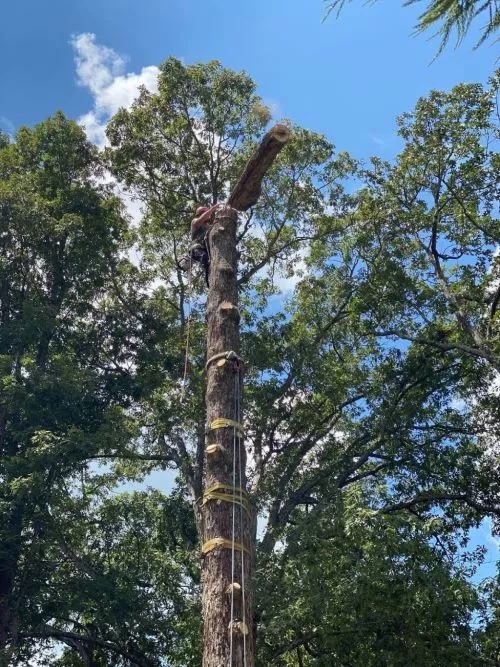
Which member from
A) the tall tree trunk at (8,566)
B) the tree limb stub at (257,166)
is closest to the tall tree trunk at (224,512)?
the tree limb stub at (257,166)

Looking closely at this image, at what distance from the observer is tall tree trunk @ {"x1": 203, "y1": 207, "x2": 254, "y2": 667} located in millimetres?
3529

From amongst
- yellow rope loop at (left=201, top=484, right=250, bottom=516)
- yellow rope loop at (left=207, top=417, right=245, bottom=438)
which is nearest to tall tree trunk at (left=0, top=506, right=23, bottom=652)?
yellow rope loop at (left=207, top=417, right=245, bottom=438)

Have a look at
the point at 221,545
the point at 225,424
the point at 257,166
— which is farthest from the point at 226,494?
the point at 257,166

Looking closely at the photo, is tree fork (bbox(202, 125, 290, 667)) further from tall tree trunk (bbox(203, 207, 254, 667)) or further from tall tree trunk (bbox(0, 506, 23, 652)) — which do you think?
tall tree trunk (bbox(0, 506, 23, 652))

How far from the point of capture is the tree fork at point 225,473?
11.7ft

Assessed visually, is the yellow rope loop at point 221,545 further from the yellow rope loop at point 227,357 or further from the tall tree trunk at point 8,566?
the tall tree trunk at point 8,566

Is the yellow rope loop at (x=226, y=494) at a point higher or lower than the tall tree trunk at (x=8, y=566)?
lower

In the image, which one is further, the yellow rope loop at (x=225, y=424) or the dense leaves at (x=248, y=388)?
the dense leaves at (x=248, y=388)

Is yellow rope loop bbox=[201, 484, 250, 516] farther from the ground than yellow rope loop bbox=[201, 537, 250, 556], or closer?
farther from the ground

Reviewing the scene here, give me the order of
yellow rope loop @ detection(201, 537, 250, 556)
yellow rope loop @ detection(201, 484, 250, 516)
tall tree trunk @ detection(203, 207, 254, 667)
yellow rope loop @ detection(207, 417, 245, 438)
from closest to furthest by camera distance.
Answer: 1. tall tree trunk @ detection(203, 207, 254, 667)
2. yellow rope loop @ detection(201, 537, 250, 556)
3. yellow rope loop @ detection(201, 484, 250, 516)
4. yellow rope loop @ detection(207, 417, 245, 438)

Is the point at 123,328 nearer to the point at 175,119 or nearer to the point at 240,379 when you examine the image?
the point at 175,119

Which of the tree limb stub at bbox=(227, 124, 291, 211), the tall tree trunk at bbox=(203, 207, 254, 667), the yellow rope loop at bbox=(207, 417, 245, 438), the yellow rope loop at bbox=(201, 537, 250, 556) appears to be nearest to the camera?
the tall tree trunk at bbox=(203, 207, 254, 667)

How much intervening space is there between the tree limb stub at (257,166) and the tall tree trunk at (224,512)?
2.51 feet

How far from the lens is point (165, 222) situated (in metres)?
11.8
